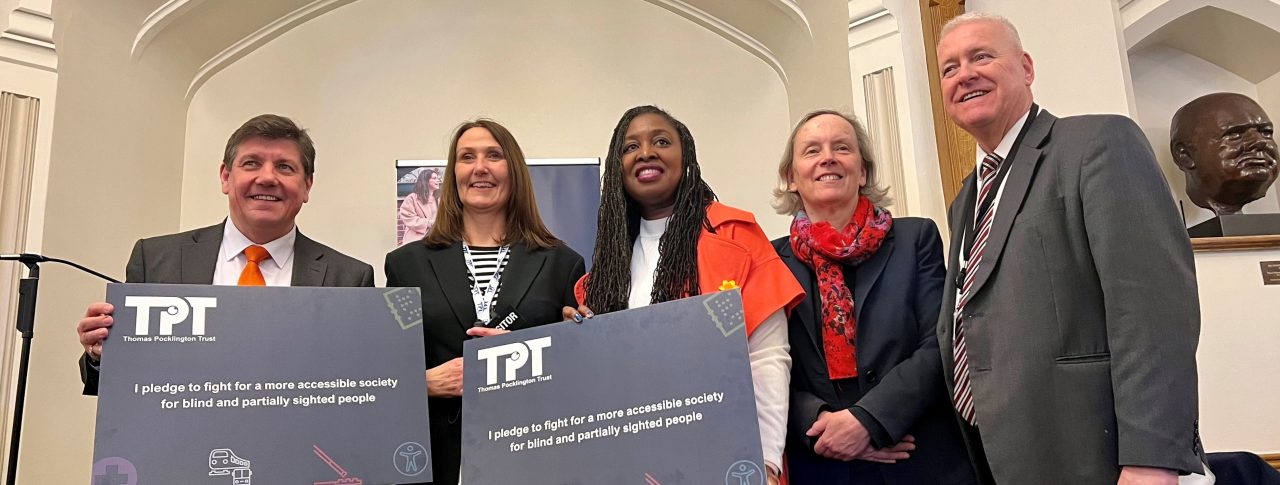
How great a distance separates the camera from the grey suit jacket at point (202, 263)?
2338 mm

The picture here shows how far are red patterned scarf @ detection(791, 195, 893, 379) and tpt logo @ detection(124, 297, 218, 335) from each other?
138 cm

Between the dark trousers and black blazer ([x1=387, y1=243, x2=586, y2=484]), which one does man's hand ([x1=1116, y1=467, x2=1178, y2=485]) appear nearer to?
the dark trousers

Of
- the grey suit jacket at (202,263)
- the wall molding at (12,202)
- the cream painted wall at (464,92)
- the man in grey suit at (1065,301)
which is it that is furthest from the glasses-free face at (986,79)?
the wall molding at (12,202)

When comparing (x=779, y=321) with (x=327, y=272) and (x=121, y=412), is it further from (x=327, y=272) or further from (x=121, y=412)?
(x=121, y=412)

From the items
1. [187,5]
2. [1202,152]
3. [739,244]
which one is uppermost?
[187,5]

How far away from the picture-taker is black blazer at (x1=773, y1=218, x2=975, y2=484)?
6.88ft

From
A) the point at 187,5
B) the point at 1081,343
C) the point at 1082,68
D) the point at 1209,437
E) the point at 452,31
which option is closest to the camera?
the point at 1081,343

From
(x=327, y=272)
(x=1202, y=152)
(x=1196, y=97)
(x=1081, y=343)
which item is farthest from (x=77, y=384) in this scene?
(x=1196, y=97)

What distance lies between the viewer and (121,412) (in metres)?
1.94

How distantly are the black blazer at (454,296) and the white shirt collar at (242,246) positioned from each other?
0.27m

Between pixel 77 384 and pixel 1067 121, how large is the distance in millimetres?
4398

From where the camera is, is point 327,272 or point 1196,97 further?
point 1196,97

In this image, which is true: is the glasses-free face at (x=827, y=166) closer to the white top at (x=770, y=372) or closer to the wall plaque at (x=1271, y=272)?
the white top at (x=770, y=372)

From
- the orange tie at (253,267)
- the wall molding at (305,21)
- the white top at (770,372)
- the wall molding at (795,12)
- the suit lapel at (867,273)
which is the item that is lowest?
the white top at (770,372)
